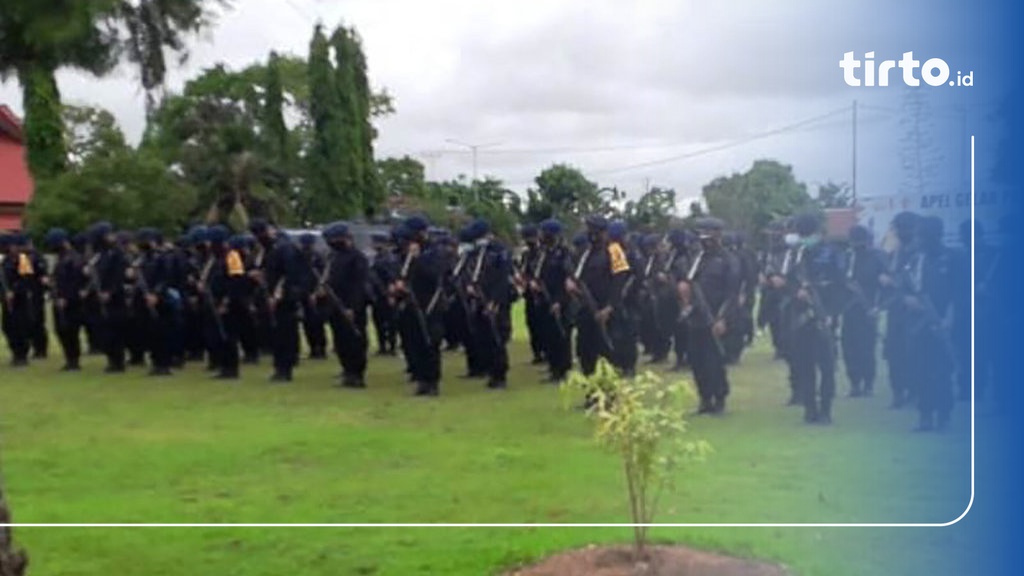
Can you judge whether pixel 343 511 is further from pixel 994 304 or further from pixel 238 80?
pixel 994 304

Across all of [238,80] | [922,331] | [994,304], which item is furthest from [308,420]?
[994,304]

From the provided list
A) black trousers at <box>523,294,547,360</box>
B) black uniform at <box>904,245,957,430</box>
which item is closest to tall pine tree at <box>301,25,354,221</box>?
black uniform at <box>904,245,957,430</box>

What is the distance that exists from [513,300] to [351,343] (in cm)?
129

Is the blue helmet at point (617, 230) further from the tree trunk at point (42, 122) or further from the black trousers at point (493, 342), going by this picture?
the black trousers at point (493, 342)

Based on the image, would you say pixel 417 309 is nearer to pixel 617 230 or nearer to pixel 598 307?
pixel 598 307

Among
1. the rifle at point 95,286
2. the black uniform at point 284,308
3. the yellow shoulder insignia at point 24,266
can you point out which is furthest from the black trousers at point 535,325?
the yellow shoulder insignia at point 24,266

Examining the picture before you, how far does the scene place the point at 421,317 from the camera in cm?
1020

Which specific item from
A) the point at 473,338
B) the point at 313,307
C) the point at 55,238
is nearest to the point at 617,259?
the point at 473,338

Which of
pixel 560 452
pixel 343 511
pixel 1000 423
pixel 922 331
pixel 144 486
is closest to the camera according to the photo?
pixel 1000 423

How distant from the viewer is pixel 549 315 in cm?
1059

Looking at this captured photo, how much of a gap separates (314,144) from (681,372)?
3.39 meters

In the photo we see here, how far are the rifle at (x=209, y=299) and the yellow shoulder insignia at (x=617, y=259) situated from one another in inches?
131

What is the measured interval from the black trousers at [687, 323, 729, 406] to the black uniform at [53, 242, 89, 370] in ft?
15.6

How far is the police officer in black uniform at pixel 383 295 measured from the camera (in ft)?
31.8
